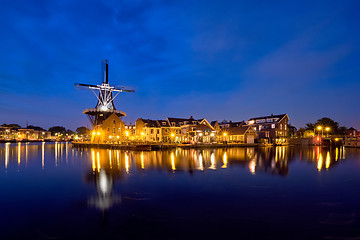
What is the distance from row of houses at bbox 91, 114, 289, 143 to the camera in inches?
2459

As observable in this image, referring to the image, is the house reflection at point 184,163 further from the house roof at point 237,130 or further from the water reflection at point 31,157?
the house roof at point 237,130

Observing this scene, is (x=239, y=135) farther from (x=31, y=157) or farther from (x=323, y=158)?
(x=31, y=157)

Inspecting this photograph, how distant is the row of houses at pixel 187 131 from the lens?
62469mm

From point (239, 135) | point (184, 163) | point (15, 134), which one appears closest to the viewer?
point (184, 163)

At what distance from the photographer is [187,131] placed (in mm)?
64750

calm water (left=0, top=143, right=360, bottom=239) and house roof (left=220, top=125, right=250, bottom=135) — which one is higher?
house roof (left=220, top=125, right=250, bottom=135)

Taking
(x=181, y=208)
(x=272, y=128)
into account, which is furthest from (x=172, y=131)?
(x=181, y=208)

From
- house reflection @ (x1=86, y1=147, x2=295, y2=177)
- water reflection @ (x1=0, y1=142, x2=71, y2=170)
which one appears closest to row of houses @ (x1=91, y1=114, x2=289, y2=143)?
water reflection @ (x1=0, y1=142, x2=71, y2=170)

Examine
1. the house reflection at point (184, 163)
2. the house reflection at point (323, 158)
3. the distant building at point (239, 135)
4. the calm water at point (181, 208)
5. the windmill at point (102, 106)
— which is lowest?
the house reflection at point (323, 158)

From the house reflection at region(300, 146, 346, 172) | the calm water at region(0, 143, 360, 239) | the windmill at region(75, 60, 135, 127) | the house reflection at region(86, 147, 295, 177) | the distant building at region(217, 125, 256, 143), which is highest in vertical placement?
the windmill at region(75, 60, 135, 127)

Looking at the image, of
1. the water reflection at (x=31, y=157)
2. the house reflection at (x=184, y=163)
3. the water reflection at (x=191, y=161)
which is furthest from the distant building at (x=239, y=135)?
the water reflection at (x=31, y=157)

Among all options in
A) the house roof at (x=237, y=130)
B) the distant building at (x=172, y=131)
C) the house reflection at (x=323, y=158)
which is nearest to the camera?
the house reflection at (x=323, y=158)

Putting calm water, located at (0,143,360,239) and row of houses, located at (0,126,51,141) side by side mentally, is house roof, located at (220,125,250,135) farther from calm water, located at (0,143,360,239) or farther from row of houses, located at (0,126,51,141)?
row of houses, located at (0,126,51,141)

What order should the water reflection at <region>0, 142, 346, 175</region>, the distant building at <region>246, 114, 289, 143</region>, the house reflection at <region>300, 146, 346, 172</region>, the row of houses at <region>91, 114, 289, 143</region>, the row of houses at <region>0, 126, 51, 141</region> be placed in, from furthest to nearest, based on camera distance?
the row of houses at <region>0, 126, 51, 141</region> → the distant building at <region>246, 114, 289, 143</region> → the row of houses at <region>91, 114, 289, 143</region> → the house reflection at <region>300, 146, 346, 172</region> → the water reflection at <region>0, 142, 346, 175</region>
